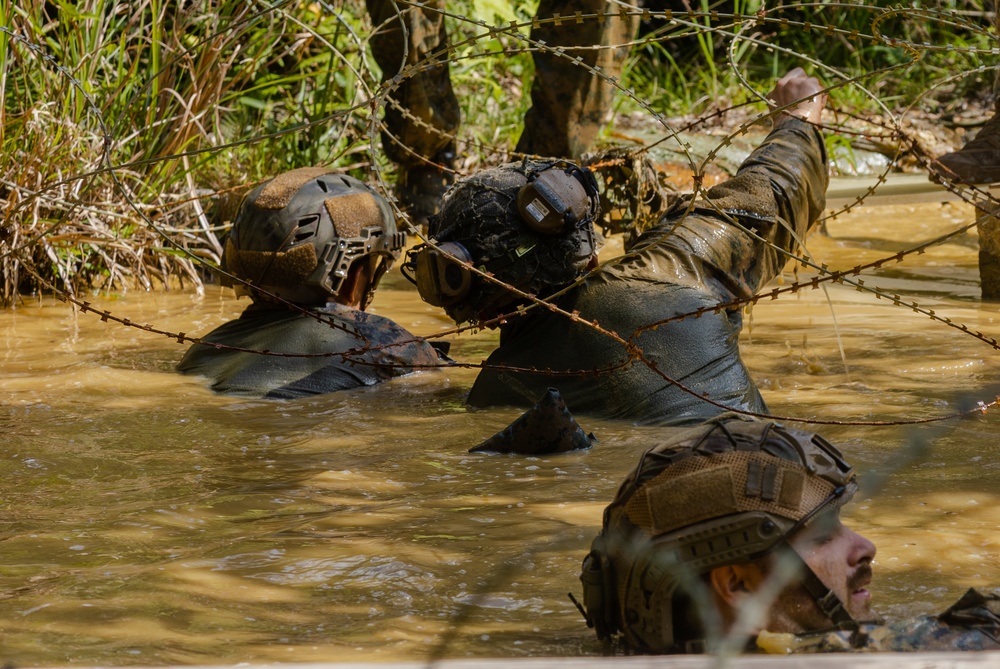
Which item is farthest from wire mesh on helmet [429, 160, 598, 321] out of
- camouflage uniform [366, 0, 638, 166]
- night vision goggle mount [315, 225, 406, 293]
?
camouflage uniform [366, 0, 638, 166]

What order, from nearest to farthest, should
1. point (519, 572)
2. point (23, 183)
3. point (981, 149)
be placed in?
point (519, 572) < point (981, 149) < point (23, 183)

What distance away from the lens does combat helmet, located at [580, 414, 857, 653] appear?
200cm

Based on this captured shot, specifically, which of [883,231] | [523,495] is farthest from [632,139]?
[523,495]

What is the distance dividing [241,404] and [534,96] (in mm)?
3097

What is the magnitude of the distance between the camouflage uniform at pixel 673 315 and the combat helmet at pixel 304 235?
886 millimetres

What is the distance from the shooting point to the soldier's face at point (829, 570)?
78.6 inches

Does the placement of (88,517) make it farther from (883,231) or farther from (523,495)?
(883,231)

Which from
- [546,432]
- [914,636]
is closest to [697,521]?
[914,636]

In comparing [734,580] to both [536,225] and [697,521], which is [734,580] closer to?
[697,521]

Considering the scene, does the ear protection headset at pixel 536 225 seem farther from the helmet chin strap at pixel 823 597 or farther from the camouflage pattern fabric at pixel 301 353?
the helmet chin strap at pixel 823 597

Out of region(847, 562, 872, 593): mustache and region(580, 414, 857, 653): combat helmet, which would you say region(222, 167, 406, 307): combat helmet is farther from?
region(847, 562, 872, 593): mustache

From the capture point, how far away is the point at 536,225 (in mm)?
3666

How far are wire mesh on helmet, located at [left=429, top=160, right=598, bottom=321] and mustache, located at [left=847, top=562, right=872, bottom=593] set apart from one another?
182 centimetres

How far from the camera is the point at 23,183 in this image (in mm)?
5973
